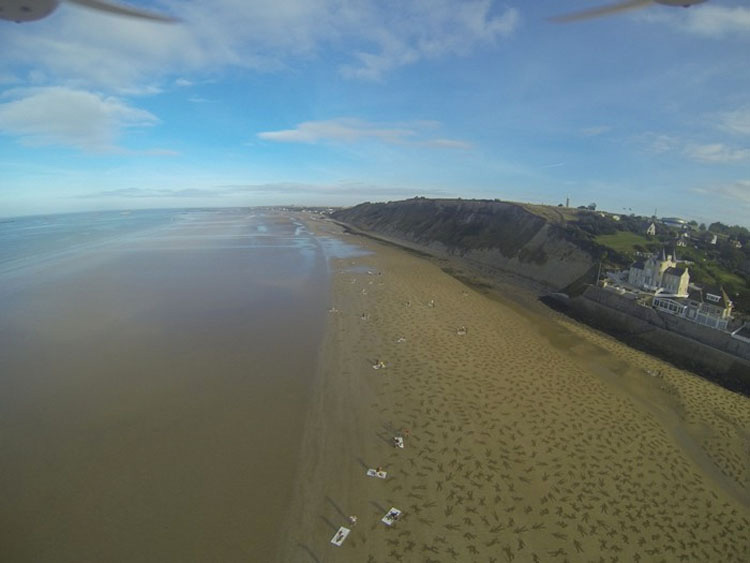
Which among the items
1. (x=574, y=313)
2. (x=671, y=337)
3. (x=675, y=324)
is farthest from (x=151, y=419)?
(x=574, y=313)

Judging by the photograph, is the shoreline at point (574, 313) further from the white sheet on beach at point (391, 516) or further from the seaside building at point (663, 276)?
the white sheet on beach at point (391, 516)

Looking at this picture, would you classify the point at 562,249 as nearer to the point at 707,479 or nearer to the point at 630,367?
the point at 630,367

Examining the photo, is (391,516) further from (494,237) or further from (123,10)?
(494,237)

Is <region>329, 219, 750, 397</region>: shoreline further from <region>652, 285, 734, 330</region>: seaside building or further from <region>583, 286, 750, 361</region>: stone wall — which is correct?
<region>652, 285, 734, 330</region>: seaside building

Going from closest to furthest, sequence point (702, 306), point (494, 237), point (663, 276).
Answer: point (702, 306) → point (663, 276) → point (494, 237)

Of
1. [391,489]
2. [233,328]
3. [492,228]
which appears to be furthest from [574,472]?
[492,228]

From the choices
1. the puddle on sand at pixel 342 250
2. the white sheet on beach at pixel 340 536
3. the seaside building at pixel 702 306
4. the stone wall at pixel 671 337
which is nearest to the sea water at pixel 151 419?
the white sheet on beach at pixel 340 536

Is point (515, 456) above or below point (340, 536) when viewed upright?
above
